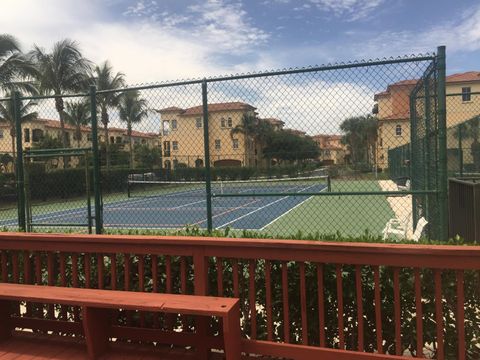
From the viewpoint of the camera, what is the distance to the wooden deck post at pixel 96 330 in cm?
321

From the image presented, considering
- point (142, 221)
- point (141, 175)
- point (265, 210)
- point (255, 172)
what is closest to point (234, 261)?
point (255, 172)

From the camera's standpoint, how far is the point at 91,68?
3847 centimetres

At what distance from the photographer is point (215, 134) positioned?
6.89 metres

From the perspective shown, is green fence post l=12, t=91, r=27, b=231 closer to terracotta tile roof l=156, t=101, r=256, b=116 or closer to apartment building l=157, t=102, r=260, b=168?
apartment building l=157, t=102, r=260, b=168

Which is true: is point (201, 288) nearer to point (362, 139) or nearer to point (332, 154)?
point (362, 139)

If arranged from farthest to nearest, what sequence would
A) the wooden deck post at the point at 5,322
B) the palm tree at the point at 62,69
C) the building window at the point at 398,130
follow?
the palm tree at the point at 62,69 < the building window at the point at 398,130 < the wooden deck post at the point at 5,322

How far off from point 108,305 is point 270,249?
1.24 m

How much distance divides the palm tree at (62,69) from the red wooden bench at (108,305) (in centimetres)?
3498

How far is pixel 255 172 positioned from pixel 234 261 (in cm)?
446

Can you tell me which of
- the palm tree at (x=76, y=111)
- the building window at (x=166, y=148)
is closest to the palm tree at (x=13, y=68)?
the palm tree at (x=76, y=111)

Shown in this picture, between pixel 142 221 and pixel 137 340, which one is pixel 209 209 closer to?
pixel 137 340

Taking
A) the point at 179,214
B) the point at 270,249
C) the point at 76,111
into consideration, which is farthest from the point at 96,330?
the point at 179,214

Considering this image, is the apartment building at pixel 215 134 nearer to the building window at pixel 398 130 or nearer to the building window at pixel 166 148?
the building window at pixel 166 148

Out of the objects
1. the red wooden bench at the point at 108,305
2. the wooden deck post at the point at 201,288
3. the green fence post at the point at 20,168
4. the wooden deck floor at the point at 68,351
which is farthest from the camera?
the green fence post at the point at 20,168
